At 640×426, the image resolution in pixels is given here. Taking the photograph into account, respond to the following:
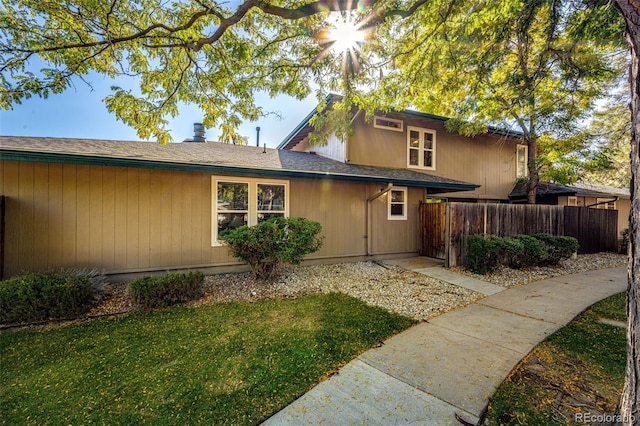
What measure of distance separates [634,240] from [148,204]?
24.4ft

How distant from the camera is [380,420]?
6.91 ft

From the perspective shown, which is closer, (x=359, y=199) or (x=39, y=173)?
(x=39, y=173)

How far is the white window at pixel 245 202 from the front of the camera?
6684 millimetres

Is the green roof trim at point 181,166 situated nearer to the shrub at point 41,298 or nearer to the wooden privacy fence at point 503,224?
the wooden privacy fence at point 503,224

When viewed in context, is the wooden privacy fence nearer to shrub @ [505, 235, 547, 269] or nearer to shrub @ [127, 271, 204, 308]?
shrub @ [505, 235, 547, 269]

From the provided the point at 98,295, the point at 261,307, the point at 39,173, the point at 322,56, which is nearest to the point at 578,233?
the point at 322,56

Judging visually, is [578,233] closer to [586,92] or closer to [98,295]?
[586,92]

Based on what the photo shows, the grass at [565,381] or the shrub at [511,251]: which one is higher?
the shrub at [511,251]

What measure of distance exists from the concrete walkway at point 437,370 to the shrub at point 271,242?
9.11ft

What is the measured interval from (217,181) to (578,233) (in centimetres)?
1342

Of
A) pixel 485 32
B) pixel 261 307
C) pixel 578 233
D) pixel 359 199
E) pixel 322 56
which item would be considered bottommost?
pixel 261 307

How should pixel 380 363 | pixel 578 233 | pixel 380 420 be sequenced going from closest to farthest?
pixel 380 420 → pixel 380 363 → pixel 578 233

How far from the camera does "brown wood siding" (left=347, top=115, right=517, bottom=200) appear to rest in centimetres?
950

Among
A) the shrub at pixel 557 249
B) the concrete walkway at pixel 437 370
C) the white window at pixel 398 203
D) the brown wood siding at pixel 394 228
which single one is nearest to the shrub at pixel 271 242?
the concrete walkway at pixel 437 370
